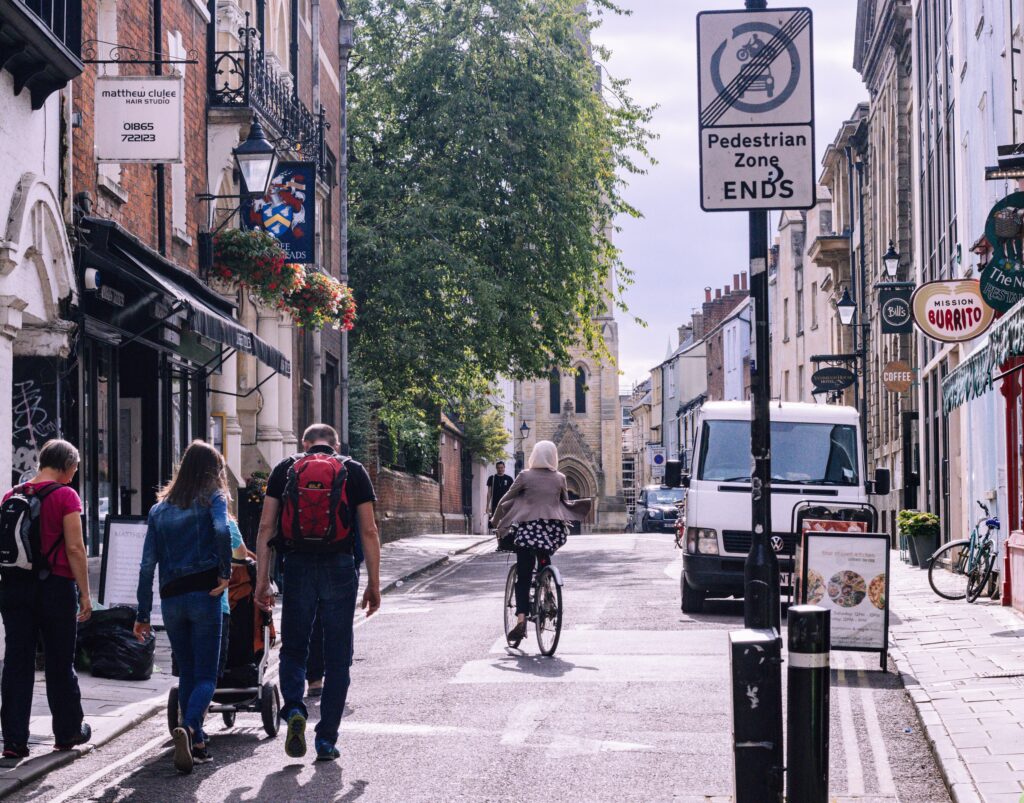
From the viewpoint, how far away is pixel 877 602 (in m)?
12.5

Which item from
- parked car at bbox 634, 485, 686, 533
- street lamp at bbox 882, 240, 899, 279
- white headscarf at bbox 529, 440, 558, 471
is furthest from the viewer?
parked car at bbox 634, 485, 686, 533

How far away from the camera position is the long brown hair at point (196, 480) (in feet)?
29.1

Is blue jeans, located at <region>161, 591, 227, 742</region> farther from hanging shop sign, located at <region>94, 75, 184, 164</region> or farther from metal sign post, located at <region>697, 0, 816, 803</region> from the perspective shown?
hanging shop sign, located at <region>94, 75, 184, 164</region>

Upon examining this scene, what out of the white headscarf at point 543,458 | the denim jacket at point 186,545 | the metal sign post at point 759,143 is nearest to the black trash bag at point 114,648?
the denim jacket at point 186,545

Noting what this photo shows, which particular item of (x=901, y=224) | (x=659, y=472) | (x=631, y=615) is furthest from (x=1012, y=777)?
(x=659, y=472)

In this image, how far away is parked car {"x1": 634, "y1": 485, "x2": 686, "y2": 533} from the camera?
4725 centimetres

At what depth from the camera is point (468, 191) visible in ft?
117

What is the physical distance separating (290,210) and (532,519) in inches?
386

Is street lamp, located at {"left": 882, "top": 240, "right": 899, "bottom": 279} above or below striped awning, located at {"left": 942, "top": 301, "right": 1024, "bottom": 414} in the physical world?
above

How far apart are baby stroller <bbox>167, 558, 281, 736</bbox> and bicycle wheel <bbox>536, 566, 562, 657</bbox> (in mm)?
3849

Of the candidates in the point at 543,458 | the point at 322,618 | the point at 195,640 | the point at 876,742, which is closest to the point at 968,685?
the point at 876,742

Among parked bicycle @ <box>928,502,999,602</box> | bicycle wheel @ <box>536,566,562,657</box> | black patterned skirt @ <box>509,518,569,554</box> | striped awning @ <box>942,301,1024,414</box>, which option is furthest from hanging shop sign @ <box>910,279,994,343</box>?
bicycle wheel @ <box>536,566,562,657</box>

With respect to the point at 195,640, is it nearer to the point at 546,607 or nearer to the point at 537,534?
the point at 546,607

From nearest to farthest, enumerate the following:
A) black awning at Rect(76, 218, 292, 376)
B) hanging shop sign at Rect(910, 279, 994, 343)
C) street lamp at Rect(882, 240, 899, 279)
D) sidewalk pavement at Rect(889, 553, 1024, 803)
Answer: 1. sidewalk pavement at Rect(889, 553, 1024, 803)
2. black awning at Rect(76, 218, 292, 376)
3. hanging shop sign at Rect(910, 279, 994, 343)
4. street lamp at Rect(882, 240, 899, 279)
